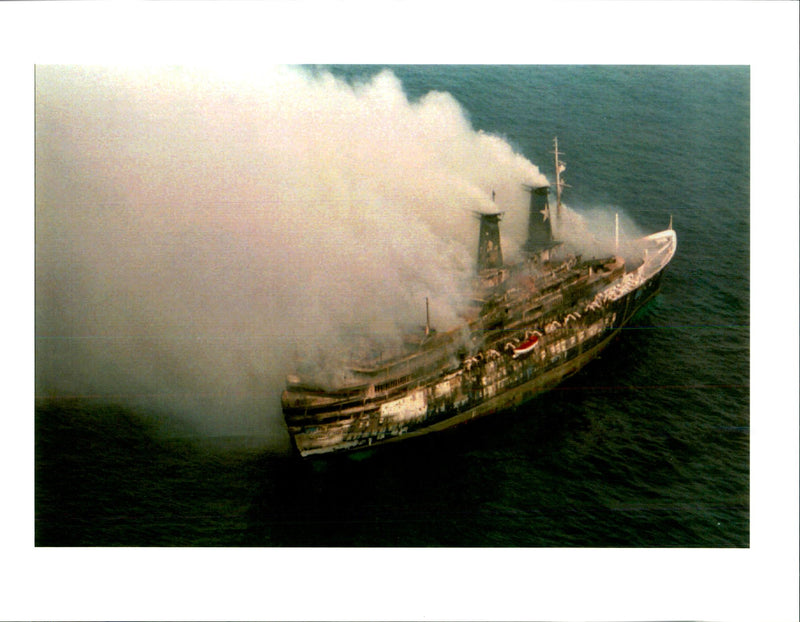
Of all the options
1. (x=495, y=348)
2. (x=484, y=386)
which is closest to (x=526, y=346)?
(x=495, y=348)

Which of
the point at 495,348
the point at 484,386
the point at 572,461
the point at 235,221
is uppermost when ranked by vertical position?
the point at 235,221

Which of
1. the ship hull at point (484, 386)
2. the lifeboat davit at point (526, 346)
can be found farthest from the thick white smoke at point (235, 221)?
the lifeboat davit at point (526, 346)

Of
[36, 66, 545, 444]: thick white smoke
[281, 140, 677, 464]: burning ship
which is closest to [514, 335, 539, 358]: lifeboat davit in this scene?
[281, 140, 677, 464]: burning ship

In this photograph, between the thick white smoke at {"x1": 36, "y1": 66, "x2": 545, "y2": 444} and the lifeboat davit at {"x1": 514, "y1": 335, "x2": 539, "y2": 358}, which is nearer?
the thick white smoke at {"x1": 36, "y1": 66, "x2": 545, "y2": 444}

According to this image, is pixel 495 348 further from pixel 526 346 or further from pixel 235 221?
pixel 235 221

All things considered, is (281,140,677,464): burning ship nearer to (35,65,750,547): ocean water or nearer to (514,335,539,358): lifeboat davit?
(514,335,539,358): lifeboat davit

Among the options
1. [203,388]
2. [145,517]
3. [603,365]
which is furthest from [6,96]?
[603,365]
